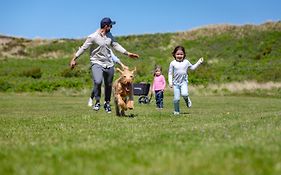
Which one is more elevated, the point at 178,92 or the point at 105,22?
the point at 105,22

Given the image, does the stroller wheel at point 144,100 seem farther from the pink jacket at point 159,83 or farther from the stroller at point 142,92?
the pink jacket at point 159,83

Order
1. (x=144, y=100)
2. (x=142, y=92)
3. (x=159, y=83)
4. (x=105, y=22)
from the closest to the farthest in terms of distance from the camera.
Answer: (x=105, y=22) → (x=159, y=83) → (x=144, y=100) → (x=142, y=92)

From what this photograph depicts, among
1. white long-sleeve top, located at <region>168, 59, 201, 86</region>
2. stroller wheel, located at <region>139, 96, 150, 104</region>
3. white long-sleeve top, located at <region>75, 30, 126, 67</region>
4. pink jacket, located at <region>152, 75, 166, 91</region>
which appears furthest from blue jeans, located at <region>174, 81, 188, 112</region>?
stroller wheel, located at <region>139, 96, 150, 104</region>

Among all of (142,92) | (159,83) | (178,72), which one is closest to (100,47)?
(178,72)

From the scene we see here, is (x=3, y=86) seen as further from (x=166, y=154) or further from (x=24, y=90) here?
(x=166, y=154)

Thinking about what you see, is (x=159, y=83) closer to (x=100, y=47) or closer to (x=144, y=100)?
(x=144, y=100)

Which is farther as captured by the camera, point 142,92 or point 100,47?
point 142,92

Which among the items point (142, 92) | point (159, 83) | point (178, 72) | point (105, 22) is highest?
point (105, 22)

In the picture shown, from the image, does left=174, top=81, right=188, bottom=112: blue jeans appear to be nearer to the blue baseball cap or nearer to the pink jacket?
the blue baseball cap

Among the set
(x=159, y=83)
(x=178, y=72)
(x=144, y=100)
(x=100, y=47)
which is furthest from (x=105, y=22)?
(x=144, y=100)

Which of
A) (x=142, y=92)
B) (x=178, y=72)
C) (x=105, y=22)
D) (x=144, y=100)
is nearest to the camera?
(x=105, y=22)

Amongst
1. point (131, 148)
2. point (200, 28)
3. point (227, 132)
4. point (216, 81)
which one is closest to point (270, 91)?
point (216, 81)

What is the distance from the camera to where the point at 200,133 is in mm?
8414

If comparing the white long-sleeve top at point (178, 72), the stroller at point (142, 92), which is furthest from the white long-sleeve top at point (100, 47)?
the stroller at point (142, 92)
